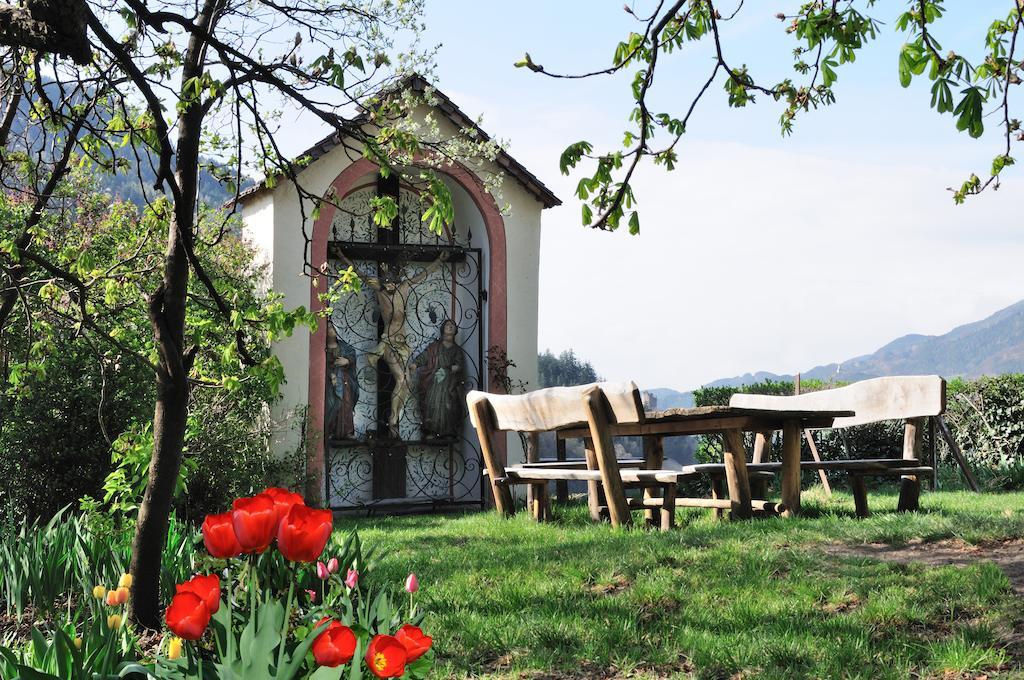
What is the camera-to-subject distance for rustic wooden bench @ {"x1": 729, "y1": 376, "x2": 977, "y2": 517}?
780 cm

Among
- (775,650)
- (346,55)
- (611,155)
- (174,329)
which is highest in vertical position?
(346,55)

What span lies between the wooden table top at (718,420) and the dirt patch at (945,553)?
1349 millimetres

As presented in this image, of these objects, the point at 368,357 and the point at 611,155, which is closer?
the point at 611,155

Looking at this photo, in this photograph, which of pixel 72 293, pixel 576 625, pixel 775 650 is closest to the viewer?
pixel 775 650

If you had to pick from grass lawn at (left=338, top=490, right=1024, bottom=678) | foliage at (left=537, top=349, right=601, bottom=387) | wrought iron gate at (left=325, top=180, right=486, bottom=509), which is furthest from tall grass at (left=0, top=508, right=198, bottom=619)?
foliage at (left=537, top=349, right=601, bottom=387)

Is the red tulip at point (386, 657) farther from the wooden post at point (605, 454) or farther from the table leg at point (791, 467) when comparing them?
the table leg at point (791, 467)

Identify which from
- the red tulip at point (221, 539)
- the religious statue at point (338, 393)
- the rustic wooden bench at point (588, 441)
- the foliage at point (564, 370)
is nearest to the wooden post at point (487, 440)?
the rustic wooden bench at point (588, 441)

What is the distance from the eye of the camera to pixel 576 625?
470cm

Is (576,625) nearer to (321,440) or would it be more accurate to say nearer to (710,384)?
(321,440)

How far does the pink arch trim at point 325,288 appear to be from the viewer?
1209cm

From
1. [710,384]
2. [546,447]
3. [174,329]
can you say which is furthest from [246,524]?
[546,447]

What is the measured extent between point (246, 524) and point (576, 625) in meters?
2.46

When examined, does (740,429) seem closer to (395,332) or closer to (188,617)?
(188,617)

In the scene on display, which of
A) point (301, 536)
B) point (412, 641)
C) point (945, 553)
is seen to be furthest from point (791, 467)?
point (301, 536)
